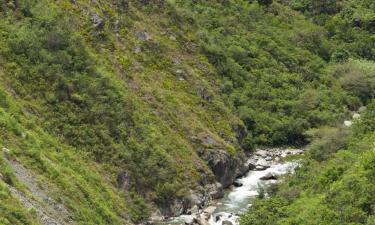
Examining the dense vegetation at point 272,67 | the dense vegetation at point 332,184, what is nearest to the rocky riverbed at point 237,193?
the dense vegetation at point 332,184

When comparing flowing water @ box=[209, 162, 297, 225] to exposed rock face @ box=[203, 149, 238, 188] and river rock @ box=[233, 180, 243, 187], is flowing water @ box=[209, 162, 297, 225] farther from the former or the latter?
exposed rock face @ box=[203, 149, 238, 188]

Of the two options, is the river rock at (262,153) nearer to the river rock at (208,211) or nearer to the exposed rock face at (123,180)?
the river rock at (208,211)

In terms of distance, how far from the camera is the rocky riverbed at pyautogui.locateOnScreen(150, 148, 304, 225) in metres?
67.2

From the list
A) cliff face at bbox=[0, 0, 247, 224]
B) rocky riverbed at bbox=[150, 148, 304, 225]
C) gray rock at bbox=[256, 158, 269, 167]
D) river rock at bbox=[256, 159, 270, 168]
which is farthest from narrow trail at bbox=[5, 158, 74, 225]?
gray rock at bbox=[256, 158, 269, 167]

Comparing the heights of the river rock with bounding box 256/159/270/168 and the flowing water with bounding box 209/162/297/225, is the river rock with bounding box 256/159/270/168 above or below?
below

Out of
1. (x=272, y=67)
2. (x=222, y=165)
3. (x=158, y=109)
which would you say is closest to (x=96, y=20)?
(x=158, y=109)

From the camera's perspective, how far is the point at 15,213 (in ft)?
160

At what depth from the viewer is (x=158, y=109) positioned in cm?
8069

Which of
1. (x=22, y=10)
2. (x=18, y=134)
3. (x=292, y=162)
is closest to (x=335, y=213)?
(x=18, y=134)

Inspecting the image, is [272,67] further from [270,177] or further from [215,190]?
[215,190]

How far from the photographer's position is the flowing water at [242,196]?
6775cm

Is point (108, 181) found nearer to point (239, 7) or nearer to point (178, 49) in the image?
point (178, 49)

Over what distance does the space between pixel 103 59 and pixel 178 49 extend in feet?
51.3

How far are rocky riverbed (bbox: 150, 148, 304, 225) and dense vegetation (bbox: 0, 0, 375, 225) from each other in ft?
5.99
